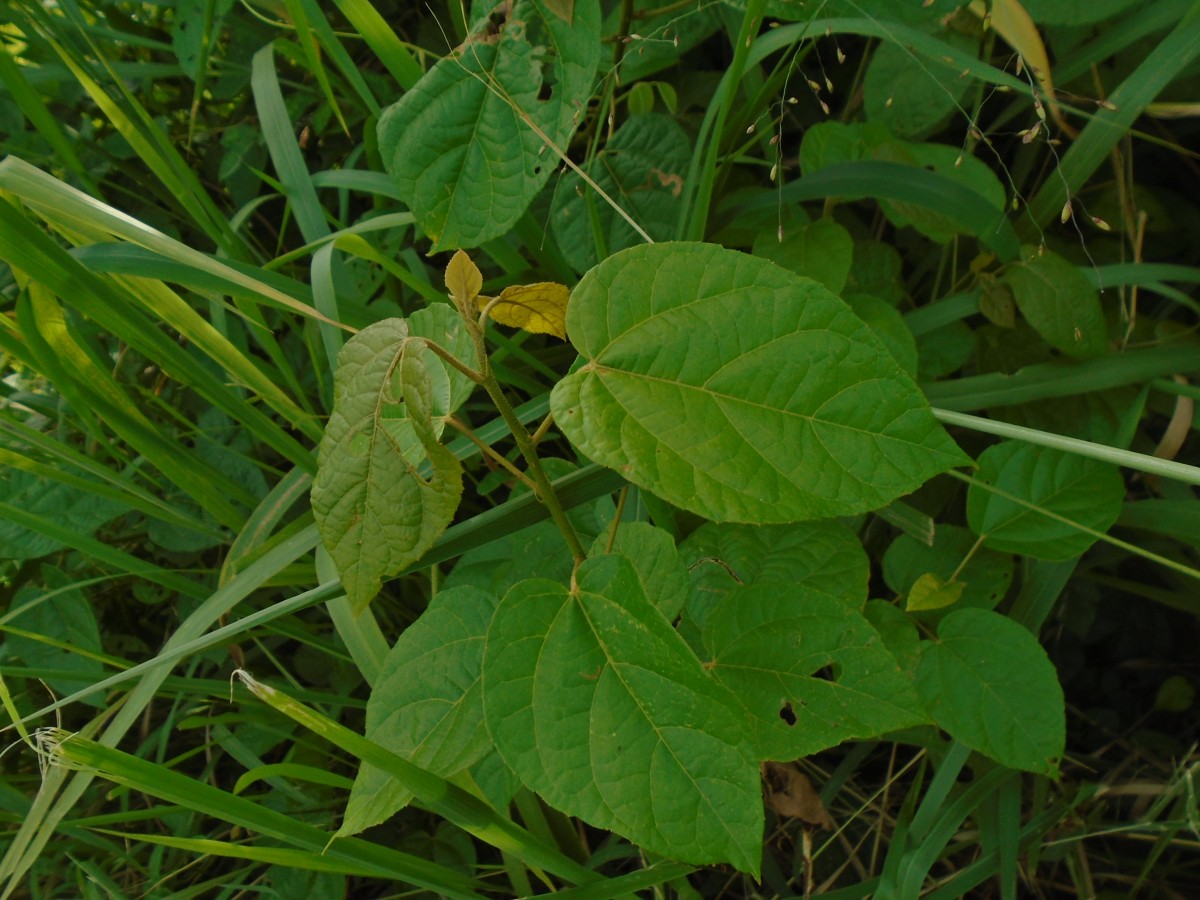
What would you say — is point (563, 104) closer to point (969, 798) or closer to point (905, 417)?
point (905, 417)

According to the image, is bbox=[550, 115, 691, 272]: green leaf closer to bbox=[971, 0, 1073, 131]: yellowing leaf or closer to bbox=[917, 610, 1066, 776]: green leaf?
bbox=[971, 0, 1073, 131]: yellowing leaf

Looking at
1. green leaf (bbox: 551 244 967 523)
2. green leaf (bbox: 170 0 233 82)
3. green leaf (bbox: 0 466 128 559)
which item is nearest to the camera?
green leaf (bbox: 551 244 967 523)

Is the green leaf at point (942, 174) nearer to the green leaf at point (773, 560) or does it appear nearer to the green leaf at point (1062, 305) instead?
the green leaf at point (1062, 305)

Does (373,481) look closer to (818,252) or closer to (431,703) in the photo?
(431,703)

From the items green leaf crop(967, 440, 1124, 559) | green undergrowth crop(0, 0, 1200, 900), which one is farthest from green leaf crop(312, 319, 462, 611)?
green leaf crop(967, 440, 1124, 559)

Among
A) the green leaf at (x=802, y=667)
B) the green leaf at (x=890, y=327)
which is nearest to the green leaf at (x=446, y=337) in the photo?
the green leaf at (x=802, y=667)
